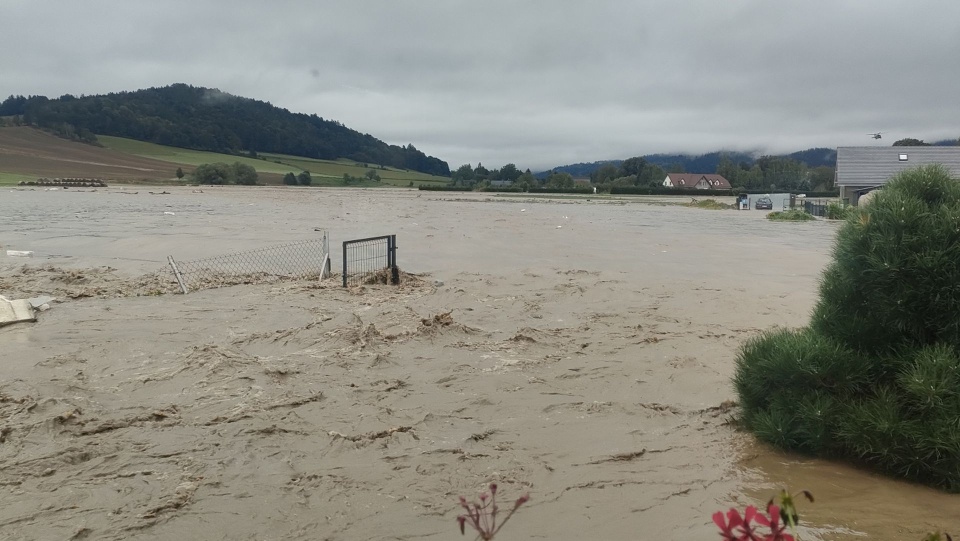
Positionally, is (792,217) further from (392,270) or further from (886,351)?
(886,351)

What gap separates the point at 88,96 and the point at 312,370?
18065cm

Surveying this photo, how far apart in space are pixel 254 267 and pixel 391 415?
411 inches

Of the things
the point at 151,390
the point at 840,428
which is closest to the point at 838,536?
the point at 840,428

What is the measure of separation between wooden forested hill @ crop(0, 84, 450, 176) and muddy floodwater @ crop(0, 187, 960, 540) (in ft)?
438

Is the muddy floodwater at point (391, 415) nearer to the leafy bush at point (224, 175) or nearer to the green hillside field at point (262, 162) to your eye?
the leafy bush at point (224, 175)

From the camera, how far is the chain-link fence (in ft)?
42.7

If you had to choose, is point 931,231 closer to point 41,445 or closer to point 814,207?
point 41,445

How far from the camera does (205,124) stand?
15650 cm

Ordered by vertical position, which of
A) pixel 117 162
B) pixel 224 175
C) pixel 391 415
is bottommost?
pixel 391 415

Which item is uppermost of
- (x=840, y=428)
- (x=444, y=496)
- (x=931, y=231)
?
(x=931, y=231)

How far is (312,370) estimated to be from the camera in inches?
289

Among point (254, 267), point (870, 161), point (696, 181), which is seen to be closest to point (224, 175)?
point (696, 181)

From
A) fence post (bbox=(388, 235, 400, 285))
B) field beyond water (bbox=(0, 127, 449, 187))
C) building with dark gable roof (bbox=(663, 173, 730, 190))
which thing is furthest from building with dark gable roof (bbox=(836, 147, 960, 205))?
field beyond water (bbox=(0, 127, 449, 187))

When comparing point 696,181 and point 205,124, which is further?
point 205,124
